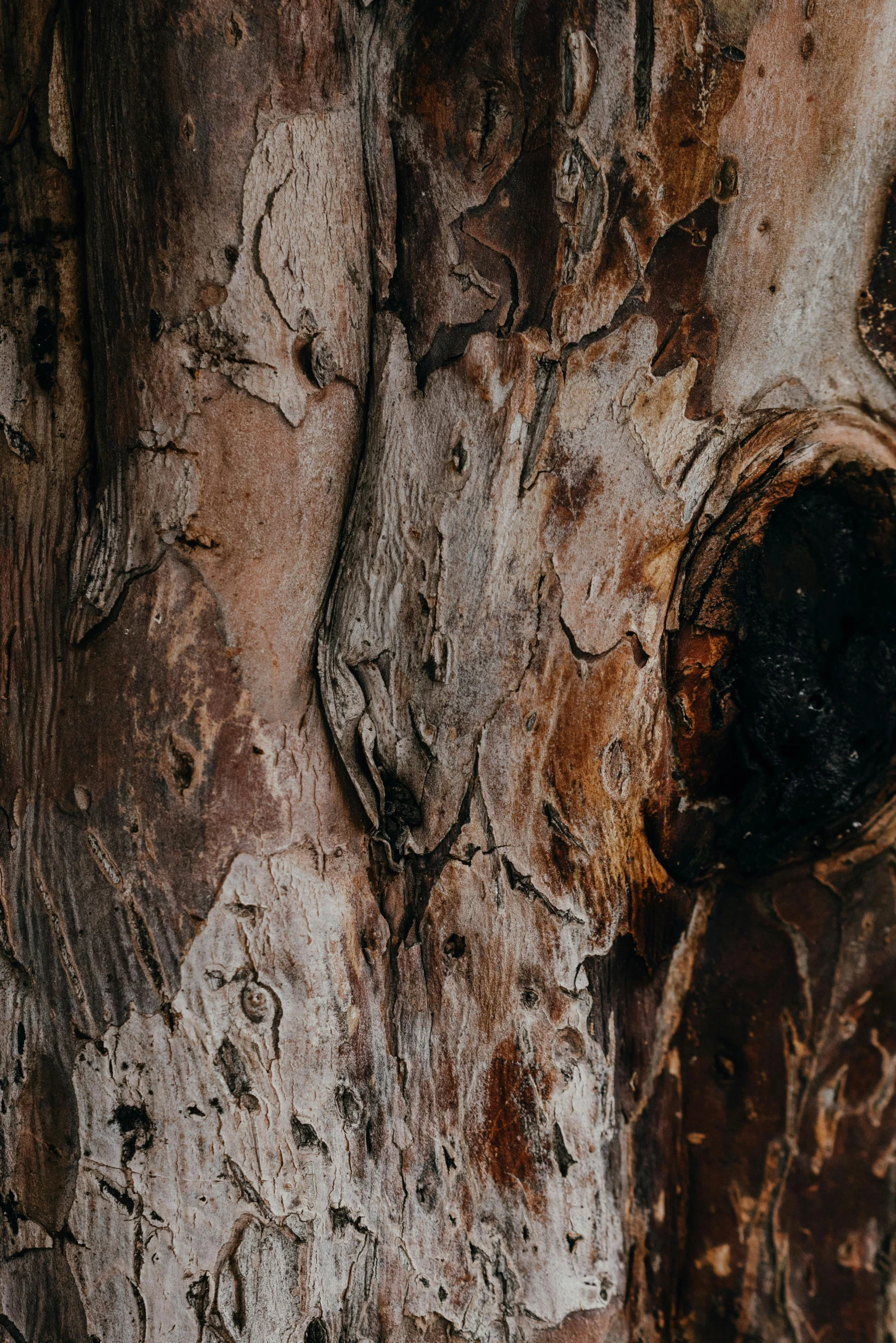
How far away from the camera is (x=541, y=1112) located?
1.21m

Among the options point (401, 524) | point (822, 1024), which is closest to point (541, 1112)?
point (822, 1024)

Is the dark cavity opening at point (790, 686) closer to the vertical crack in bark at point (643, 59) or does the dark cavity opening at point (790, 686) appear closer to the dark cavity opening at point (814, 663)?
the dark cavity opening at point (814, 663)

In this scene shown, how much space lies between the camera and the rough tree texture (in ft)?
3.68

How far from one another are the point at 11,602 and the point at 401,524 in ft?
2.06

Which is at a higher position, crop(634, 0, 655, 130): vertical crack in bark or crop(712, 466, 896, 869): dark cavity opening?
crop(634, 0, 655, 130): vertical crack in bark

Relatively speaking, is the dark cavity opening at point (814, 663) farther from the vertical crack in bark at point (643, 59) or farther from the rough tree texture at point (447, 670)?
the vertical crack in bark at point (643, 59)

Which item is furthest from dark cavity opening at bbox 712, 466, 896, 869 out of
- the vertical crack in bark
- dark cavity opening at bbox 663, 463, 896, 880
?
the vertical crack in bark

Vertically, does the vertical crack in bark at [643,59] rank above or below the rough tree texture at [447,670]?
above

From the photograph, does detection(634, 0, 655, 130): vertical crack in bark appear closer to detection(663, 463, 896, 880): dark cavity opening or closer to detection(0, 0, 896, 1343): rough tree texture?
detection(0, 0, 896, 1343): rough tree texture

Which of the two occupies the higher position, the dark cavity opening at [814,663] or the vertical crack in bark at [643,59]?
the vertical crack in bark at [643,59]

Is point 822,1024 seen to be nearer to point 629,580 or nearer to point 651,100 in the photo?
point 629,580

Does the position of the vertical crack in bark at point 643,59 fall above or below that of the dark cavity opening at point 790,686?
above

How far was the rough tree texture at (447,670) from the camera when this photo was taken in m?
1.12

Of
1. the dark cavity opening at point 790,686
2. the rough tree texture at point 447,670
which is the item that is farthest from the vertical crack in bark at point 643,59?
the dark cavity opening at point 790,686
